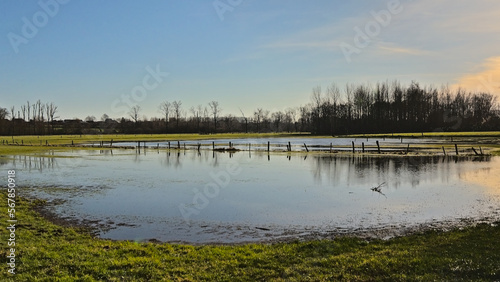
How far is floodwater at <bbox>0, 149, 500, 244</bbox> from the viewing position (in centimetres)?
1490

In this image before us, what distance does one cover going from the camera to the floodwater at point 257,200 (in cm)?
1490

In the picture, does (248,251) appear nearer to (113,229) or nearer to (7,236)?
(113,229)

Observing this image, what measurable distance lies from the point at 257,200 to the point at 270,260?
1118cm

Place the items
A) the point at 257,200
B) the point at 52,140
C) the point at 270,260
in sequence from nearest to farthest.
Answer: the point at 270,260 → the point at 257,200 → the point at 52,140

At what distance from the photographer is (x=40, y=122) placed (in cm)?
16025

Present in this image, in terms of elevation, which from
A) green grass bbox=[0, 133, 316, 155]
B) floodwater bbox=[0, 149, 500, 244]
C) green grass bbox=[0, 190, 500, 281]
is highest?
green grass bbox=[0, 133, 316, 155]

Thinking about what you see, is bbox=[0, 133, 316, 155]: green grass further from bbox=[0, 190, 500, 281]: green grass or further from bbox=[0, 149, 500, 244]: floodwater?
bbox=[0, 190, 500, 281]: green grass

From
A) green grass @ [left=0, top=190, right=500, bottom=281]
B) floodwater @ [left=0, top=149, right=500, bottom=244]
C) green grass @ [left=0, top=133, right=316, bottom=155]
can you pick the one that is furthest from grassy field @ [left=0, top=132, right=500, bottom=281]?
green grass @ [left=0, top=133, right=316, bottom=155]

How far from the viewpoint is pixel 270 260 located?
9.52 metres

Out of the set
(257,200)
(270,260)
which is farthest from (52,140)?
(270,260)

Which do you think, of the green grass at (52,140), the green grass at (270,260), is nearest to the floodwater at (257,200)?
the green grass at (270,260)

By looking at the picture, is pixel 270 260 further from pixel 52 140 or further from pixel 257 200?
pixel 52 140

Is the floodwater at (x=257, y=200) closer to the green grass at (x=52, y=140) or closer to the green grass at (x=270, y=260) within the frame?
the green grass at (x=270, y=260)

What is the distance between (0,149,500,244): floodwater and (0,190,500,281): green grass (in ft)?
8.67
